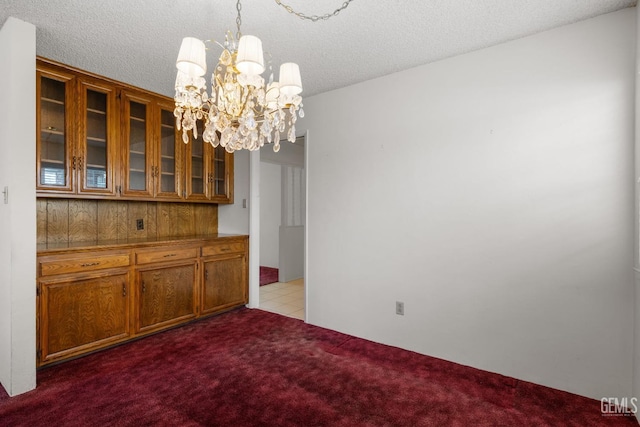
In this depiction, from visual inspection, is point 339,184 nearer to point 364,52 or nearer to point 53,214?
point 364,52

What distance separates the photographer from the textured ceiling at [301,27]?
1930mm

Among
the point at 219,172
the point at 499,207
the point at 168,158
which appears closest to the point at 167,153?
the point at 168,158

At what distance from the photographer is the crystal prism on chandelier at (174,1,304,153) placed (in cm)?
154

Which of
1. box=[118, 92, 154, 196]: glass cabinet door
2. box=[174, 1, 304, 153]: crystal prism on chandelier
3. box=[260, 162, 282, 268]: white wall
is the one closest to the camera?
box=[174, 1, 304, 153]: crystal prism on chandelier

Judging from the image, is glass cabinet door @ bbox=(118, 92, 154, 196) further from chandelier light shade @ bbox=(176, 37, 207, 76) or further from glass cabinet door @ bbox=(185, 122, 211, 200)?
chandelier light shade @ bbox=(176, 37, 207, 76)

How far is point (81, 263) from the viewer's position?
252cm

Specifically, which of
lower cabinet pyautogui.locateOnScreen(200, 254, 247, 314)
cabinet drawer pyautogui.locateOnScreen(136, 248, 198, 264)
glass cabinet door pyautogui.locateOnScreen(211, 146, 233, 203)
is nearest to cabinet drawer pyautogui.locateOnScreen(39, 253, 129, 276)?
cabinet drawer pyautogui.locateOnScreen(136, 248, 198, 264)

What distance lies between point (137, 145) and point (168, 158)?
1.05 ft

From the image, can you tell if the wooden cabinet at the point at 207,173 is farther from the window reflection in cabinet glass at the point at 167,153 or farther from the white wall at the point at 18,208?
the white wall at the point at 18,208

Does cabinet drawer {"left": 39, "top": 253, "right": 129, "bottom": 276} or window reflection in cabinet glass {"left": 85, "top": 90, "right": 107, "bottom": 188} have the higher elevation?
window reflection in cabinet glass {"left": 85, "top": 90, "right": 107, "bottom": 188}

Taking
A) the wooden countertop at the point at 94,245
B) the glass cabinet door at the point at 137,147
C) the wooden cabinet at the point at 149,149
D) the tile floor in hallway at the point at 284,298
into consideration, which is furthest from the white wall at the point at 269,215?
the glass cabinet door at the point at 137,147

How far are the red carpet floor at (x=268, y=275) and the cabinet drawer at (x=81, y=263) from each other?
277 centimetres

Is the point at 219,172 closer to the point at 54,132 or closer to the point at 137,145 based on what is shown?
the point at 137,145

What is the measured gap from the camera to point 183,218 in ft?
12.5
